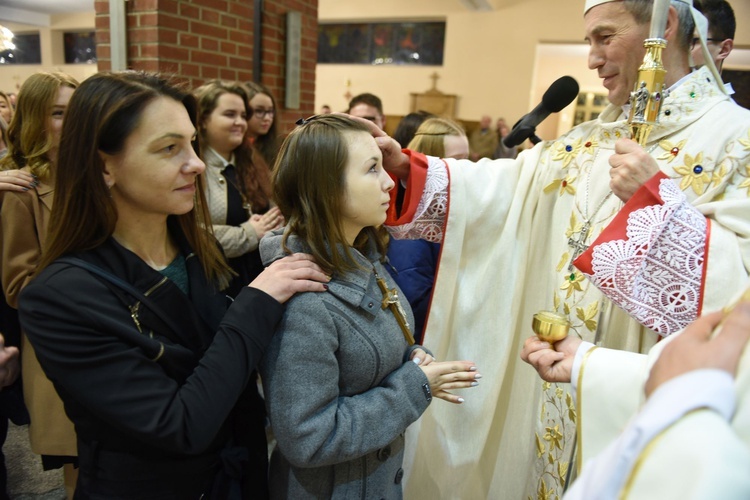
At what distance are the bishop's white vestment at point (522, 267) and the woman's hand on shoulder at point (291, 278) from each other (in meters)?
0.59

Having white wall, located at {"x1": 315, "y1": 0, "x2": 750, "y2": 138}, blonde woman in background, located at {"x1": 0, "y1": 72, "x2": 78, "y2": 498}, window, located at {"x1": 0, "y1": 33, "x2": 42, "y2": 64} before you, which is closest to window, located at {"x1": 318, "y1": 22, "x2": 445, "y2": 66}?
white wall, located at {"x1": 315, "y1": 0, "x2": 750, "y2": 138}

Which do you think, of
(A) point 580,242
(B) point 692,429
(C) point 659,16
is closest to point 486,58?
(A) point 580,242

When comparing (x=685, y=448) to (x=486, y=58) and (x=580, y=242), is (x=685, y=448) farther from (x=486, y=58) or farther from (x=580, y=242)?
(x=486, y=58)

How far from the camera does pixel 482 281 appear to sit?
72.7 inches

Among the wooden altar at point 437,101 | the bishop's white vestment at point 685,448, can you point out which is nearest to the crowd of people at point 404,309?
the bishop's white vestment at point 685,448

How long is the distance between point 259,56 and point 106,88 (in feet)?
10.6

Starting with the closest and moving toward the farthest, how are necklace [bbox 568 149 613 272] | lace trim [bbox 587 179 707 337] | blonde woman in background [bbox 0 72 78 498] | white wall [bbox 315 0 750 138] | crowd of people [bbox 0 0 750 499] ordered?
crowd of people [bbox 0 0 750 499] → lace trim [bbox 587 179 707 337] → necklace [bbox 568 149 613 272] → blonde woman in background [bbox 0 72 78 498] → white wall [bbox 315 0 750 138]

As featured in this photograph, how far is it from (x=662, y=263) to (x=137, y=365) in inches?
48.7

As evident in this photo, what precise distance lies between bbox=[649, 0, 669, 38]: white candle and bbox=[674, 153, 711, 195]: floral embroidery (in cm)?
44

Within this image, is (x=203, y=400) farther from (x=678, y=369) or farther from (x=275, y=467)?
(x=678, y=369)

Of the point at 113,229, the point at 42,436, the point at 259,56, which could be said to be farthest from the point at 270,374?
the point at 259,56

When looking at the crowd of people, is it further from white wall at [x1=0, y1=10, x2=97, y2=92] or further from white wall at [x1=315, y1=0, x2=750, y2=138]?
white wall at [x1=315, y1=0, x2=750, y2=138]

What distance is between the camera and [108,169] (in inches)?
49.9

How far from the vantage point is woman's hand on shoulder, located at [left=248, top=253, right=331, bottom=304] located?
1.22 metres
